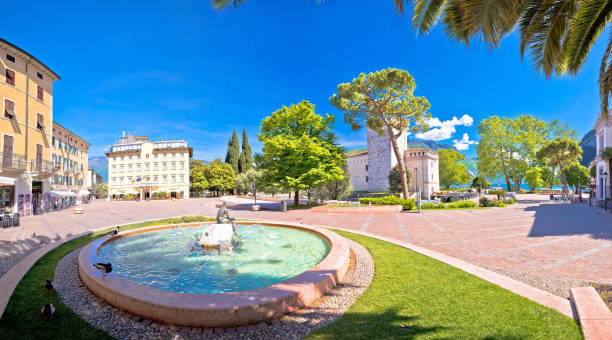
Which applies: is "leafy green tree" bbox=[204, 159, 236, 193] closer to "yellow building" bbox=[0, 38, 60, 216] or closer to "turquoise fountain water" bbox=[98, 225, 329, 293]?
"yellow building" bbox=[0, 38, 60, 216]

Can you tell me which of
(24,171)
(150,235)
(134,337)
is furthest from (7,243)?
(24,171)

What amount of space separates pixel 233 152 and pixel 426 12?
6834 cm

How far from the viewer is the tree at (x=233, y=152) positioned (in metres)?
69.0

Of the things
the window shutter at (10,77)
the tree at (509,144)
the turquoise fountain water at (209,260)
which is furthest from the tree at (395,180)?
the window shutter at (10,77)

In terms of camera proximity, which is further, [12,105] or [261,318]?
[12,105]

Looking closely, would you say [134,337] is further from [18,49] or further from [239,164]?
[239,164]

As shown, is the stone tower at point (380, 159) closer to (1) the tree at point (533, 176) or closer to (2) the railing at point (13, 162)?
(1) the tree at point (533, 176)

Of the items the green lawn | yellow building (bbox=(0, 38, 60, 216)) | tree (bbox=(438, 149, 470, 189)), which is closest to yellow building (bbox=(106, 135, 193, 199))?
yellow building (bbox=(0, 38, 60, 216))

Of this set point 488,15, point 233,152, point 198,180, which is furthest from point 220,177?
point 488,15

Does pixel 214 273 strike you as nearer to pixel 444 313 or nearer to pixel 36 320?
pixel 36 320

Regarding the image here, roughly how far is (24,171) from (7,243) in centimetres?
1528

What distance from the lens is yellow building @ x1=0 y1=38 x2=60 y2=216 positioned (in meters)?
18.3

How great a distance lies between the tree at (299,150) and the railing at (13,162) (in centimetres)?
1777

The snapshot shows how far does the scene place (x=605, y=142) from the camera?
26.1 meters
